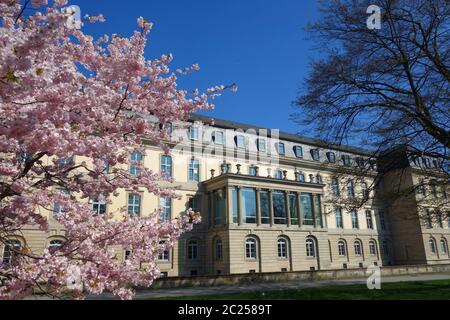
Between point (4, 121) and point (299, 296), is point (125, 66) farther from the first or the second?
point (299, 296)

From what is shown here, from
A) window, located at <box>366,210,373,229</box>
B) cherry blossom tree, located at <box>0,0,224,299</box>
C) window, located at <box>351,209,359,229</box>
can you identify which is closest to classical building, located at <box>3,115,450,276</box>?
window, located at <box>351,209,359,229</box>

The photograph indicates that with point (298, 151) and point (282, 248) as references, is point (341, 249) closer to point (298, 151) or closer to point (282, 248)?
point (298, 151)

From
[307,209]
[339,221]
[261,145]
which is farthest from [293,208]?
[339,221]

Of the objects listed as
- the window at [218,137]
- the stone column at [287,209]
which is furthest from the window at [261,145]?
the stone column at [287,209]

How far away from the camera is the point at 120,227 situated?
16.9 feet

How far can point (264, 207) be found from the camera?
108 feet

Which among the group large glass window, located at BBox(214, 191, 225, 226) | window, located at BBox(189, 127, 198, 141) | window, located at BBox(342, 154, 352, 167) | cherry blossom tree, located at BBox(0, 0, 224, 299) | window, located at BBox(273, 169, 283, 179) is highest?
window, located at BBox(189, 127, 198, 141)

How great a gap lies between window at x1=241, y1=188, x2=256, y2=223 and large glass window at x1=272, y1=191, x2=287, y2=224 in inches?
94.6

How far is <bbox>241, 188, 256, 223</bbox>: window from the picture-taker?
3154 centimetres

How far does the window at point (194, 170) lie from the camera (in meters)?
34.0

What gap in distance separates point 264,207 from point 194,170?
7.46 metres

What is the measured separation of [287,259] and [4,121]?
30.7 m

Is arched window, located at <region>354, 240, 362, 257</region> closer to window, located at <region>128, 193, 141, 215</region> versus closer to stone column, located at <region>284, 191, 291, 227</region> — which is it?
stone column, located at <region>284, 191, 291, 227</region>
